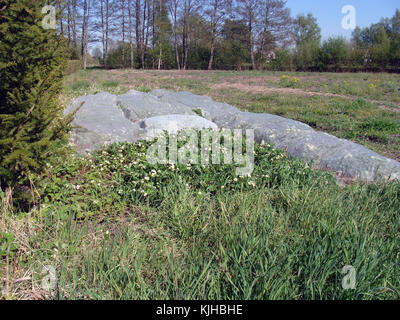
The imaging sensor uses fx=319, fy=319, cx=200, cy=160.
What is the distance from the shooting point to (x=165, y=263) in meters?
2.17

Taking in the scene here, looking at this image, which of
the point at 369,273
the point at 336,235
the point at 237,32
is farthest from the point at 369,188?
the point at 237,32

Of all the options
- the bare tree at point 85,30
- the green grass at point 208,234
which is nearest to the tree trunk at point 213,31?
the bare tree at point 85,30

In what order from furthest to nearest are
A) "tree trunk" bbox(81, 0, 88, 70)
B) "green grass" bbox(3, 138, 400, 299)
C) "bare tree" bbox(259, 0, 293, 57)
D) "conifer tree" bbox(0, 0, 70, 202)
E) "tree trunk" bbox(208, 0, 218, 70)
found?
"tree trunk" bbox(208, 0, 218, 70)
"tree trunk" bbox(81, 0, 88, 70)
"bare tree" bbox(259, 0, 293, 57)
"conifer tree" bbox(0, 0, 70, 202)
"green grass" bbox(3, 138, 400, 299)

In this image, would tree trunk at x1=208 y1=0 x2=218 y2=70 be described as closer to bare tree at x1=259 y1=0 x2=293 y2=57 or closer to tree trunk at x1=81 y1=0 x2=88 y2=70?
bare tree at x1=259 y1=0 x2=293 y2=57

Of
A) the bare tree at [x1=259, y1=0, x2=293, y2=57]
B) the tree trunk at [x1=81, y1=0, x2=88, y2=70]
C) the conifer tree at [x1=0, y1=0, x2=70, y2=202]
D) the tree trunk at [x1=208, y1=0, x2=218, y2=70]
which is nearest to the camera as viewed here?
the conifer tree at [x1=0, y1=0, x2=70, y2=202]

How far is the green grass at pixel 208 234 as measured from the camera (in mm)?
1928

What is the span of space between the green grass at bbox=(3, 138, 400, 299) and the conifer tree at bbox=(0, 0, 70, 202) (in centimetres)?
46

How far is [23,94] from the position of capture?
2.62 m

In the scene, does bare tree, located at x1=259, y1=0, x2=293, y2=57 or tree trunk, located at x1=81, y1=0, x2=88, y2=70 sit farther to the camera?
tree trunk, located at x1=81, y1=0, x2=88, y2=70

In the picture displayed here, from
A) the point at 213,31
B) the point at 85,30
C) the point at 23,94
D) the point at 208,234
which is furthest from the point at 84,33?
the point at 208,234

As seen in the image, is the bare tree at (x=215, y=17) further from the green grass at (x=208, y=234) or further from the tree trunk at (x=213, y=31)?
the green grass at (x=208, y=234)

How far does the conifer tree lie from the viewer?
2.47 meters

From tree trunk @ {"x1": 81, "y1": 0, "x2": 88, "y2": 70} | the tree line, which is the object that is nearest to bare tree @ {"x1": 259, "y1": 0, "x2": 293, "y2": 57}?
the tree line
